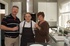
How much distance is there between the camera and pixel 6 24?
3.27 m

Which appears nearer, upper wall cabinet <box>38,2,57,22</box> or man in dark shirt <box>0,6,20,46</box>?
man in dark shirt <box>0,6,20,46</box>

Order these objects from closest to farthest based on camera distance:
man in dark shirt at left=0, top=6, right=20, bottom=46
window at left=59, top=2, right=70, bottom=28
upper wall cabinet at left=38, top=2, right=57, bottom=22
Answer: man in dark shirt at left=0, top=6, right=20, bottom=46
window at left=59, top=2, right=70, bottom=28
upper wall cabinet at left=38, top=2, right=57, bottom=22

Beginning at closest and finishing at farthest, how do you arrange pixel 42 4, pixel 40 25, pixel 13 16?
pixel 40 25 < pixel 13 16 < pixel 42 4

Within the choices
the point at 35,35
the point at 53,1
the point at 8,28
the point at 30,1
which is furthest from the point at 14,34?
the point at 53,1

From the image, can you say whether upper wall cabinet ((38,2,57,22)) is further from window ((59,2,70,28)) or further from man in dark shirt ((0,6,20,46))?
man in dark shirt ((0,6,20,46))

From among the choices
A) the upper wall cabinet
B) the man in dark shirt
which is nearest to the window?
the upper wall cabinet

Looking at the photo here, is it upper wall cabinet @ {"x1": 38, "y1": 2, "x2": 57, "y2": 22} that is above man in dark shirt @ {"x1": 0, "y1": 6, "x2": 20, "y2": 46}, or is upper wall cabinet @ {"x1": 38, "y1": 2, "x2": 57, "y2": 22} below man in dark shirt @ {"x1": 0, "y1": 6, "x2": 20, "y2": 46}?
above

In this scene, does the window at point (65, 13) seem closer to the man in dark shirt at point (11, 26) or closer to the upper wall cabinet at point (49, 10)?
the upper wall cabinet at point (49, 10)

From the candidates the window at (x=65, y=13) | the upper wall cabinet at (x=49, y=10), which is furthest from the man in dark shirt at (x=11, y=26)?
the upper wall cabinet at (x=49, y=10)

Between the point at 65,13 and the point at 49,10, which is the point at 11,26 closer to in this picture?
the point at 65,13

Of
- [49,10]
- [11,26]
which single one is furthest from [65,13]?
[11,26]

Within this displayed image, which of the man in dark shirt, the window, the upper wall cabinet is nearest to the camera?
the man in dark shirt

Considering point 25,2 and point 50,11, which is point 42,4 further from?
point 25,2

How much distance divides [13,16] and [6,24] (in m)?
0.25
